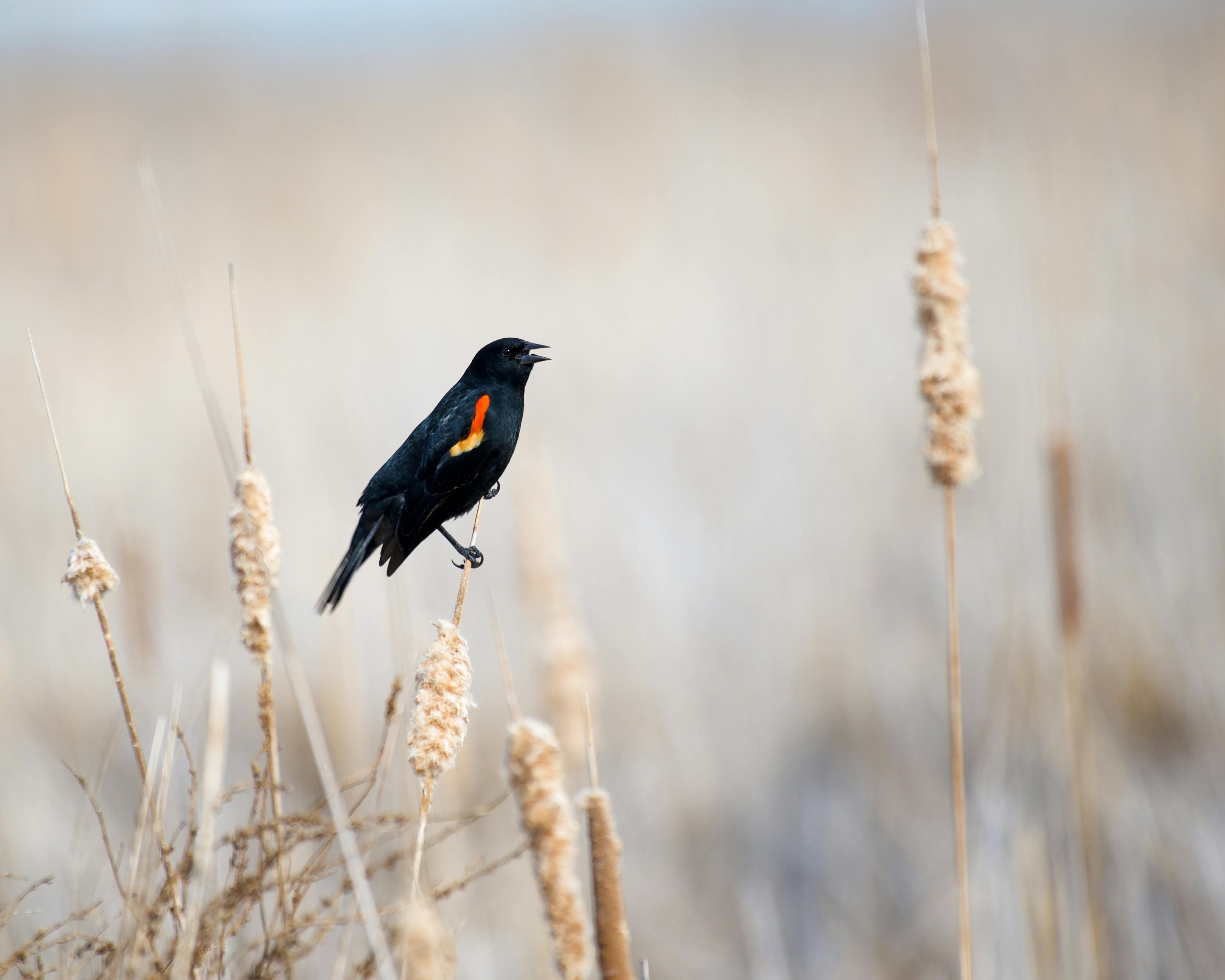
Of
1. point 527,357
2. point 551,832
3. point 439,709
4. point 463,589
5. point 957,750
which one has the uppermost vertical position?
point 527,357

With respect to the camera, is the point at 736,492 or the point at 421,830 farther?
the point at 736,492

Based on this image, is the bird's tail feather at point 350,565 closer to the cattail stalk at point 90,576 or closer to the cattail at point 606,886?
the cattail stalk at point 90,576

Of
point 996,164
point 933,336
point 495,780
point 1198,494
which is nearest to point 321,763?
point 933,336

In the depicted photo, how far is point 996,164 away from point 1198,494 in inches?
171

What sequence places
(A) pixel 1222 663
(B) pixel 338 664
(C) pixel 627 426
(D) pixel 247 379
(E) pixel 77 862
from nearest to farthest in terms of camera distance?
(E) pixel 77 862
(B) pixel 338 664
(A) pixel 1222 663
(D) pixel 247 379
(C) pixel 627 426

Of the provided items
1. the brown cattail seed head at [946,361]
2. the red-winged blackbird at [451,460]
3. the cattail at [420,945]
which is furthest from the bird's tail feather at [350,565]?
the brown cattail seed head at [946,361]

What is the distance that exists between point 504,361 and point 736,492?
14.1 ft

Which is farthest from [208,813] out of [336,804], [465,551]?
[465,551]

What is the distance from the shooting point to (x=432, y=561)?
166 inches

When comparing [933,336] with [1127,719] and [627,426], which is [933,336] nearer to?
[1127,719]

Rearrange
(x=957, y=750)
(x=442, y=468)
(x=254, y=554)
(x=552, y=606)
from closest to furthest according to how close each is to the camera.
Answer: (x=254, y=554), (x=442, y=468), (x=957, y=750), (x=552, y=606)

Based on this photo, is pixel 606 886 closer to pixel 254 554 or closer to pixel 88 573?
pixel 254 554

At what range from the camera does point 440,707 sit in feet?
2.64

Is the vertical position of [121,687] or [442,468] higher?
[442,468]
